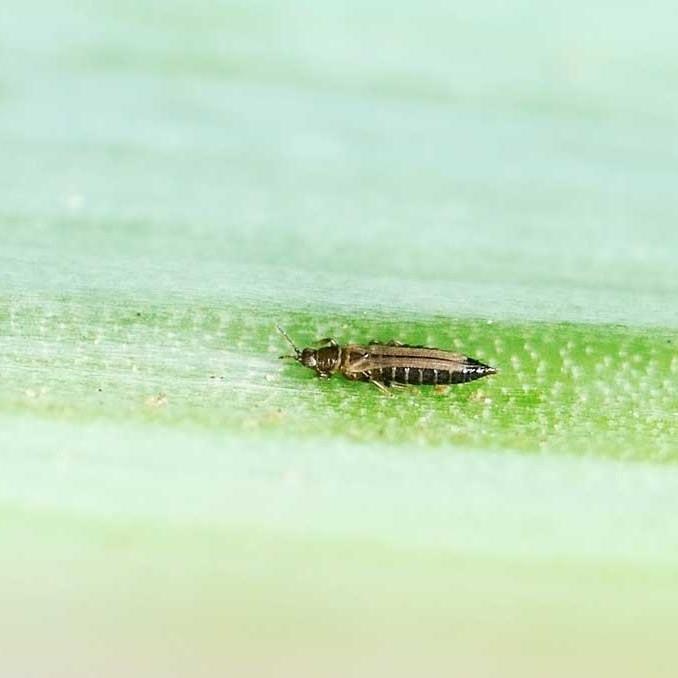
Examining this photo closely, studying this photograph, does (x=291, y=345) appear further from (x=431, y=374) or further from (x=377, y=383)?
(x=431, y=374)

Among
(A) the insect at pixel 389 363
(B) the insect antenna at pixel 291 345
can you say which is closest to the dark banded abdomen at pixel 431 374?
(A) the insect at pixel 389 363

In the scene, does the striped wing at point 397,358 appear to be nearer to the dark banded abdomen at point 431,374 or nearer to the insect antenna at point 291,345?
the dark banded abdomen at point 431,374

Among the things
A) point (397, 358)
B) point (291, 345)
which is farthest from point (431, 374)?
point (291, 345)

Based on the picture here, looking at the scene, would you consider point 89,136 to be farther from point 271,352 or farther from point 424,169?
point 424,169

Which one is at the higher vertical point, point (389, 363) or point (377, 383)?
point (389, 363)

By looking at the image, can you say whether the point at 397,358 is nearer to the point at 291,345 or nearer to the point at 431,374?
the point at 431,374

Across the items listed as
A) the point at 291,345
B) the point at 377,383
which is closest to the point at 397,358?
the point at 377,383
